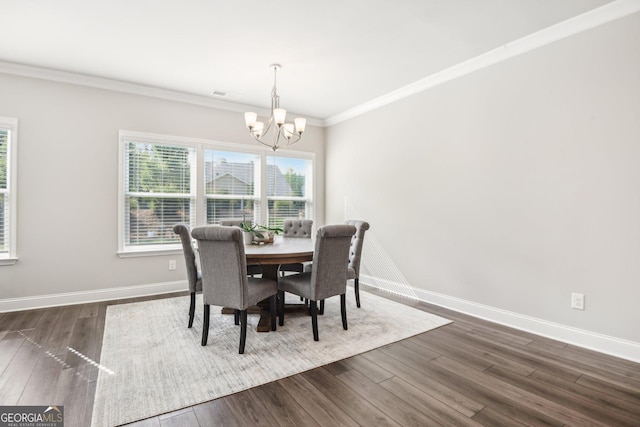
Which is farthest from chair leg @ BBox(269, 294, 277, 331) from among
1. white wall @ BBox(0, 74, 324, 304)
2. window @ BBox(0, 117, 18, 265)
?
window @ BBox(0, 117, 18, 265)

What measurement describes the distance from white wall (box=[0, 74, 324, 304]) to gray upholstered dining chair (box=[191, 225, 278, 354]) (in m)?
2.09

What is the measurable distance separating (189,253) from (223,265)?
632 mm

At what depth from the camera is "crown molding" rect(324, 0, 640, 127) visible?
2.41 m

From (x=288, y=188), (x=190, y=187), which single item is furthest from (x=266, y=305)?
(x=288, y=188)

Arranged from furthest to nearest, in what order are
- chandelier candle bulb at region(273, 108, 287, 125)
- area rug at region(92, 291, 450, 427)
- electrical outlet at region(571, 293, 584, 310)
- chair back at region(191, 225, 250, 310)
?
1. chandelier candle bulb at region(273, 108, 287, 125)
2. electrical outlet at region(571, 293, 584, 310)
3. chair back at region(191, 225, 250, 310)
4. area rug at region(92, 291, 450, 427)

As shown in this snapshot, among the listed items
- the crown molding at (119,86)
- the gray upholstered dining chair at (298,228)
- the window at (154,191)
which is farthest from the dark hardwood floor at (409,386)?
the crown molding at (119,86)

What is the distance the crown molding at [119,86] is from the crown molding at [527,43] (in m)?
2.24

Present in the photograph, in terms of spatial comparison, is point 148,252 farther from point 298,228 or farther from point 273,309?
point 273,309

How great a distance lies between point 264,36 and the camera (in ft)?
9.45

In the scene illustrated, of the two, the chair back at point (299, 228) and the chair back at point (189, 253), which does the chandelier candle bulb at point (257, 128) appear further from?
the chair back at point (299, 228)

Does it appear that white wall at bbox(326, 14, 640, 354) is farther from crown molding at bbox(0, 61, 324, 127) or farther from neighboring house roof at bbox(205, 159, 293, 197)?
crown molding at bbox(0, 61, 324, 127)

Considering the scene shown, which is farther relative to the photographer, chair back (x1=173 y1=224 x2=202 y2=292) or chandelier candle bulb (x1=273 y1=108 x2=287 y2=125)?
chandelier candle bulb (x1=273 y1=108 x2=287 y2=125)

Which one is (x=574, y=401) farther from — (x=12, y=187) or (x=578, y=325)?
(x=12, y=187)

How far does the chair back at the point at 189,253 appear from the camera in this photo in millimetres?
2846
